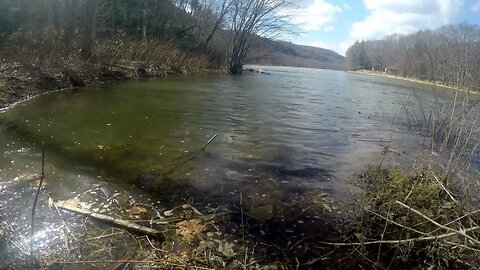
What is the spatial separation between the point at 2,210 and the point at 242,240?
3.05 meters

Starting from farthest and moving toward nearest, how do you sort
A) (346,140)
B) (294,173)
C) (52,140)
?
(346,140)
(52,140)
(294,173)

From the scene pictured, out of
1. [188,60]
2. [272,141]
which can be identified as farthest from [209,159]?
[188,60]

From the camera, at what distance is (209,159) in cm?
748

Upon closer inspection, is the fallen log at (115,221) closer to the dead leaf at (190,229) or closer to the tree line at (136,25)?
the dead leaf at (190,229)

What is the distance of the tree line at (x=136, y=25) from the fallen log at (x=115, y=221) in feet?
38.1

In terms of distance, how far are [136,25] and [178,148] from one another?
3266 cm

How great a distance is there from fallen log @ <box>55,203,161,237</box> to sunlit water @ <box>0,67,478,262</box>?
1.67 feet

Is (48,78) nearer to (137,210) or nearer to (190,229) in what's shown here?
(137,210)

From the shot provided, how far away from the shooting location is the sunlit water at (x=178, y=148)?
589cm

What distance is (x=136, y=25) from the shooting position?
123ft

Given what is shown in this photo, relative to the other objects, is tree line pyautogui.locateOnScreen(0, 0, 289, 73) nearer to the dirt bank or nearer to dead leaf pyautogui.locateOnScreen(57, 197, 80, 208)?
the dirt bank

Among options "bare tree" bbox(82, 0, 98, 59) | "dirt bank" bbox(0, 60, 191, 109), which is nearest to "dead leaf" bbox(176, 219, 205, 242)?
"dirt bank" bbox(0, 60, 191, 109)

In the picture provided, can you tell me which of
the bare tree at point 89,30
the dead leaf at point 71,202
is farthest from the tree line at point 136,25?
the dead leaf at point 71,202

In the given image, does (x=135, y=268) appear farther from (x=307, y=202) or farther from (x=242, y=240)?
(x=307, y=202)
